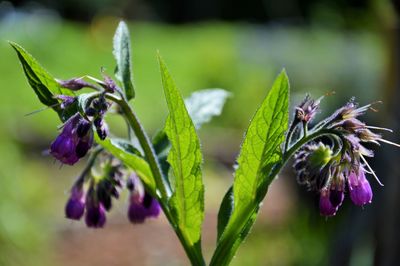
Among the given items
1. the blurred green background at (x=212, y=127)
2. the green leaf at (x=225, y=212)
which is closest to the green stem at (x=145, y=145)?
the green leaf at (x=225, y=212)

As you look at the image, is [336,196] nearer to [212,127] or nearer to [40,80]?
[40,80]

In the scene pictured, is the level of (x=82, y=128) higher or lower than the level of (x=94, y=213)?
higher

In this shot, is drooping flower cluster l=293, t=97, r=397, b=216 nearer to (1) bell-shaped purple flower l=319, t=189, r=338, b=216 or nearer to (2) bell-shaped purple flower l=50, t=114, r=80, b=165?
(1) bell-shaped purple flower l=319, t=189, r=338, b=216

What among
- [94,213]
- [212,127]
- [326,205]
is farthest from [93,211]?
[212,127]

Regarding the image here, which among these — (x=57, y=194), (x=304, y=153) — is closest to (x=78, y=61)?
(x=57, y=194)

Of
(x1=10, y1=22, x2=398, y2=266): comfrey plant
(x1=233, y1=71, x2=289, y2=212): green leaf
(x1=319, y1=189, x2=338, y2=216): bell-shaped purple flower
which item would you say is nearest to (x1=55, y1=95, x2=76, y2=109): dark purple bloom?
(x1=10, y1=22, x2=398, y2=266): comfrey plant

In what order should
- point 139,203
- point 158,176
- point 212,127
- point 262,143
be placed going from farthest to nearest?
point 212,127
point 139,203
point 158,176
point 262,143

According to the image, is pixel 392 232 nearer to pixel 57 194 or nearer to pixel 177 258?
pixel 177 258
